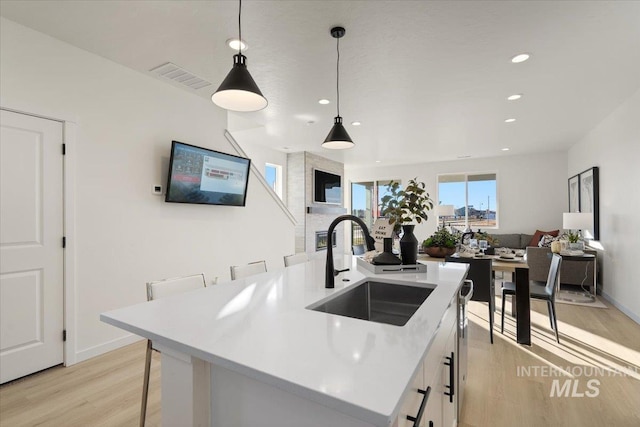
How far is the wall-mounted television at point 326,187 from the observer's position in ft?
23.0

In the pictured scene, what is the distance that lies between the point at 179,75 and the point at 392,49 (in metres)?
2.01

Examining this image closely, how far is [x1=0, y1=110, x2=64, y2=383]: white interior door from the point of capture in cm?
221

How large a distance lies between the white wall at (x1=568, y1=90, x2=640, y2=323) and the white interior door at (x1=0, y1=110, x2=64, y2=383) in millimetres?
5585

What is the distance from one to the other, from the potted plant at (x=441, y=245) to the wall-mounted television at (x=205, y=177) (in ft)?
7.63

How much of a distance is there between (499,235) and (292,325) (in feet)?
24.9

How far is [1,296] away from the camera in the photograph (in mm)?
2197

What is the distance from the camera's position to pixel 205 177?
345 centimetres

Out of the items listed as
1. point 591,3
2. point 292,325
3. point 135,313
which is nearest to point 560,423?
point 292,325

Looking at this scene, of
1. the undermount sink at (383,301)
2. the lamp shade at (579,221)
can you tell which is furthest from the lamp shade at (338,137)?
the lamp shade at (579,221)

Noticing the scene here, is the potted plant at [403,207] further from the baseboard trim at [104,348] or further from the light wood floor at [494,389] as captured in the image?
the baseboard trim at [104,348]

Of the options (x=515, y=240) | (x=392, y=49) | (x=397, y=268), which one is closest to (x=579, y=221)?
(x=515, y=240)

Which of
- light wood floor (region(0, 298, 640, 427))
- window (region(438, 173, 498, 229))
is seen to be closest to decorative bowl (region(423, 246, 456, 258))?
light wood floor (region(0, 298, 640, 427))

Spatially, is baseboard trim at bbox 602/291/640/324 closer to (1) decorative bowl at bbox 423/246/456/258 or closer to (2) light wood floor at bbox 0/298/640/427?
(2) light wood floor at bbox 0/298/640/427

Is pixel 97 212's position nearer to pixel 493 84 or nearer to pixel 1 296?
pixel 1 296
